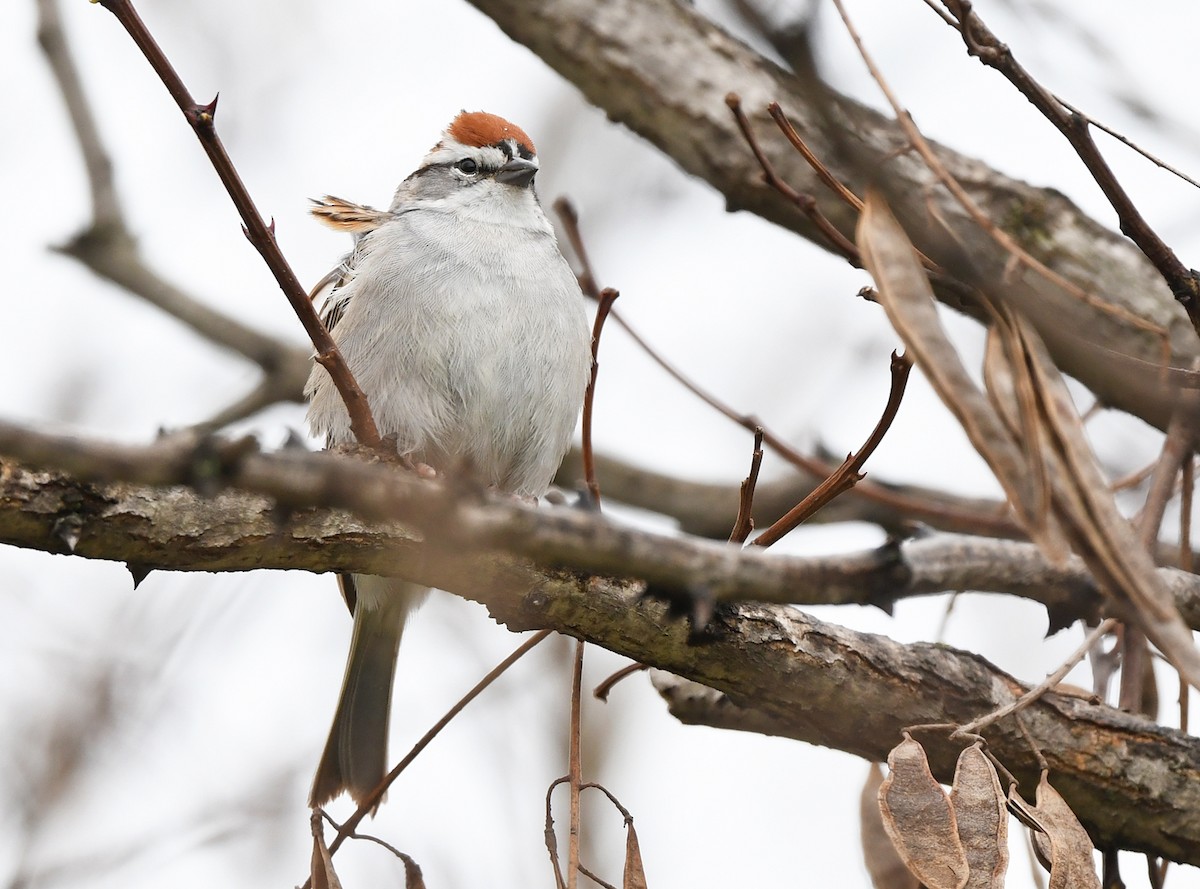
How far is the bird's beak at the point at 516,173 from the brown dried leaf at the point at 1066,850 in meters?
3.29

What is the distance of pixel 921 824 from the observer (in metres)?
2.09

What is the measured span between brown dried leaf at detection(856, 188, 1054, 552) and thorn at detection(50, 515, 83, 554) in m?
1.51

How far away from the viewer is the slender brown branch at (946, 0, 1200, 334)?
2.06 m

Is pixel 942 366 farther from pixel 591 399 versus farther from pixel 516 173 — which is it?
pixel 516 173

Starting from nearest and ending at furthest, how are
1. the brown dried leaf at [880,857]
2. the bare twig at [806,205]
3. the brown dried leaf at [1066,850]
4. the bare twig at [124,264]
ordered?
the brown dried leaf at [1066,850]
the bare twig at [806,205]
the brown dried leaf at [880,857]
the bare twig at [124,264]

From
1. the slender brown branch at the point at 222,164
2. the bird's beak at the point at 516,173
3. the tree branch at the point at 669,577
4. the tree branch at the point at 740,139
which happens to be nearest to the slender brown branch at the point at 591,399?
the tree branch at the point at 669,577

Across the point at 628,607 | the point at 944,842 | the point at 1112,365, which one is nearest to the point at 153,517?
the point at 628,607

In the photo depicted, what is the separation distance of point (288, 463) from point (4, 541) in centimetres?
130

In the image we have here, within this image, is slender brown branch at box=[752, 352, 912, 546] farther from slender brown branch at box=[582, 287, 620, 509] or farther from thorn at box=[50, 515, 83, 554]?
thorn at box=[50, 515, 83, 554]

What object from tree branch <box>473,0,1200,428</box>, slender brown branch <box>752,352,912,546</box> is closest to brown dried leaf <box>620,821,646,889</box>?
slender brown branch <box>752,352,912,546</box>

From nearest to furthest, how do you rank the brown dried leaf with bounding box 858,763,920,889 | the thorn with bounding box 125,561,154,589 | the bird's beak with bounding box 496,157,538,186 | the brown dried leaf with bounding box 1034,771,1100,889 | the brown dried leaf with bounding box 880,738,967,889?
the brown dried leaf with bounding box 880,738,967,889 → the brown dried leaf with bounding box 1034,771,1100,889 → the thorn with bounding box 125,561,154,589 → the brown dried leaf with bounding box 858,763,920,889 → the bird's beak with bounding box 496,157,538,186

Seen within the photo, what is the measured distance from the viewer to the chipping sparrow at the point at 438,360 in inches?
158

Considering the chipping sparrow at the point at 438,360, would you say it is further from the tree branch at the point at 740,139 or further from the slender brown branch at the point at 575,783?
the slender brown branch at the point at 575,783

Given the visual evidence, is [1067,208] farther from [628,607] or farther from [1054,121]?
[628,607]
